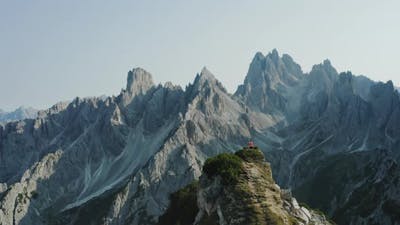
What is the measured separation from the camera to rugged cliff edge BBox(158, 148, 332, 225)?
70875mm

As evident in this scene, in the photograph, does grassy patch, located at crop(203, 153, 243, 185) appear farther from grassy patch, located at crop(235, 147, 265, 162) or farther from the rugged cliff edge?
grassy patch, located at crop(235, 147, 265, 162)

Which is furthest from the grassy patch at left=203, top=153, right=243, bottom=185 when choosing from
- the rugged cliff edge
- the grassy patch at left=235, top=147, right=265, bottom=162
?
the grassy patch at left=235, top=147, right=265, bottom=162

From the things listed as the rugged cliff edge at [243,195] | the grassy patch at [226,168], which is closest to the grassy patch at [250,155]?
the rugged cliff edge at [243,195]

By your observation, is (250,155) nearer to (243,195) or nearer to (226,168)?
(226,168)

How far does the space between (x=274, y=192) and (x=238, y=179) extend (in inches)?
215

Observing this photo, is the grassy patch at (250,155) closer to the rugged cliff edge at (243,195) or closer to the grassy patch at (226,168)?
the rugged cliff edge at (243,195)

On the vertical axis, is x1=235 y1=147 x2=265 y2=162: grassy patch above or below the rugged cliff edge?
above

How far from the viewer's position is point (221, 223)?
71.9 metres

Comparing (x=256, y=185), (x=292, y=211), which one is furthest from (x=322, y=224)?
(x=256, y=185)

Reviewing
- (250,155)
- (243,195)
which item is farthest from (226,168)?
(250,155)

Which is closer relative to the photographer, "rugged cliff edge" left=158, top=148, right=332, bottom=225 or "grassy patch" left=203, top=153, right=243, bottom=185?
"rugged cliff edge" left=158, top=148, right=332, bottom=225

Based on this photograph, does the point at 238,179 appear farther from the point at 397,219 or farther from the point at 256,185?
the point at 397,219

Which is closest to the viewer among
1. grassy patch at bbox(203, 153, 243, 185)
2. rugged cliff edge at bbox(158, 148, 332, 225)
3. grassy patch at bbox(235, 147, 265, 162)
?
rugged cliff edge at bbox(158, 148, 332, 225)

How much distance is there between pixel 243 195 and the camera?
7225 centimetres
